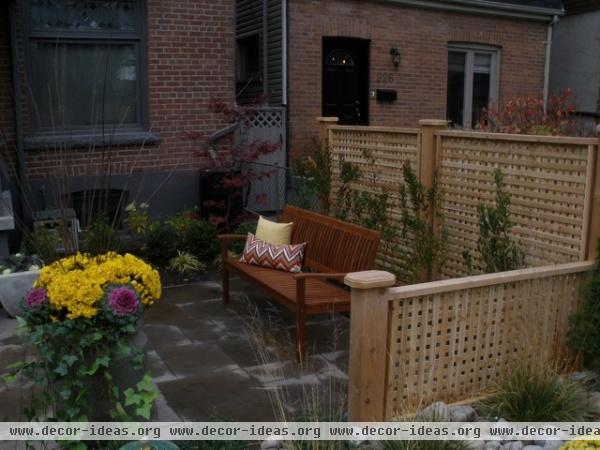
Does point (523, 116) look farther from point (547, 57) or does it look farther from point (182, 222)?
point (182, 222)

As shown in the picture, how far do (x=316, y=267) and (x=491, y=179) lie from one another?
1783 mm

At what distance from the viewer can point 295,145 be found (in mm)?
11148

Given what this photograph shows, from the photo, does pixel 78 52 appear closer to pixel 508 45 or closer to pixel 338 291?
pixel 338 291

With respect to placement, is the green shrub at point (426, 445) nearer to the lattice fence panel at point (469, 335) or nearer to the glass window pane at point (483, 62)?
the lattice fence panel at point (469, 335)

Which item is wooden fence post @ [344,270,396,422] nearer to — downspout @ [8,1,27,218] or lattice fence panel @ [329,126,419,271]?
lattice fence panel @ [329,126,419,271]

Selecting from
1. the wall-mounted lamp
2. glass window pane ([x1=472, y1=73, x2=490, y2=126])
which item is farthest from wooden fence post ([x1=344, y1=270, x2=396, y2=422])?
glass window pane ([x1=472, y1=73, x2=490, y2=126])

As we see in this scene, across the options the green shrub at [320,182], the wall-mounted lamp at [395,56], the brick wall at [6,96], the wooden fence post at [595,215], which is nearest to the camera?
the wooden fence post at [595,215]

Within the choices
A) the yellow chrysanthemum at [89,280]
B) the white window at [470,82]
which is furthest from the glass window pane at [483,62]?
the yellow chrysanthemum at [89,280]

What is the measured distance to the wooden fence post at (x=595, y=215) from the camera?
4.48 m

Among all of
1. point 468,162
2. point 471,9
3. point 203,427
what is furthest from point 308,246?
point 471,9

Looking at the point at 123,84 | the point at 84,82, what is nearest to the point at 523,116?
the point at 123,84

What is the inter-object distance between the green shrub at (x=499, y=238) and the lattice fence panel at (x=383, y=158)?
1142 mm

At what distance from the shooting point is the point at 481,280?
4.15 m

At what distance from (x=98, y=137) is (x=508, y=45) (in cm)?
861
